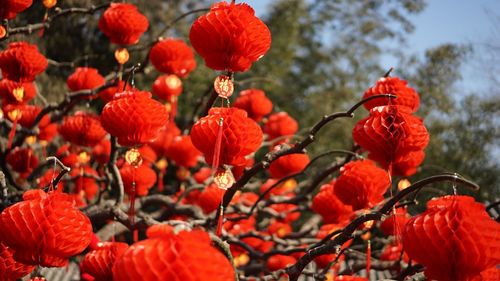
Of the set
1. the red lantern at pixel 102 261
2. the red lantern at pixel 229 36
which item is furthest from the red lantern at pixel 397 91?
the red lantern at pixel 102 261

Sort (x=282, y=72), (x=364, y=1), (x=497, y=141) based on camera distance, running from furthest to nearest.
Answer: (x=364, y=1), (x=282, y=72), (x=497, y=141)

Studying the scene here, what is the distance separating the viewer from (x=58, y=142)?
5.52 meters

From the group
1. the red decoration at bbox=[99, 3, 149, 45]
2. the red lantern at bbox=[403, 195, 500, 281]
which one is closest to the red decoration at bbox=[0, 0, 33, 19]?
the red decoration at bbox=[99, 3, 149, 45]

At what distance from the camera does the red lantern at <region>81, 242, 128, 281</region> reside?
2082mm

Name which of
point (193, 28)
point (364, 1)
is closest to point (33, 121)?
point (193, 28)

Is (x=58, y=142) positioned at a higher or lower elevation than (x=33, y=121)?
lower

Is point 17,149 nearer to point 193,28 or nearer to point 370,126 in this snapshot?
point 193,28

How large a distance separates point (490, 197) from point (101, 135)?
3580 mm

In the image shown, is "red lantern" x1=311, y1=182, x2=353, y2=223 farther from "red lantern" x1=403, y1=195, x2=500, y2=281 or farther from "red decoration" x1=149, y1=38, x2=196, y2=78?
"red lantern" x1=403, y1=195, x2=500, y2=281

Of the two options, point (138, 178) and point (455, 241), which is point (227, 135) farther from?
point (138, 178)

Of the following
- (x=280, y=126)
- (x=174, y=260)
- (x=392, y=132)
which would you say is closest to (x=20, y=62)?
(x=392, y=132)

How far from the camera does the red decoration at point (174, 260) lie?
1.09m

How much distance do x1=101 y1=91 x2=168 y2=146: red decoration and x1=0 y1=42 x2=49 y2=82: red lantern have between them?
2.93ft

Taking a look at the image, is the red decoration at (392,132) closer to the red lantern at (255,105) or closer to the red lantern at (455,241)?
the red lantern at (455,241)
